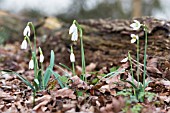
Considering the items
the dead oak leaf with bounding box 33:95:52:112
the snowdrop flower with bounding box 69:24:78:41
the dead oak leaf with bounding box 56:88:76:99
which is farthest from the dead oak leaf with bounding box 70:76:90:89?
→ the snowdrop flower with bounding box 69:24:78:41

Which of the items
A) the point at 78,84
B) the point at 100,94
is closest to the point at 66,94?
the point at 78,84

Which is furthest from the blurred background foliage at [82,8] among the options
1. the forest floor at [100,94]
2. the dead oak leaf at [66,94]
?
the dead oak leaf at [66,94]

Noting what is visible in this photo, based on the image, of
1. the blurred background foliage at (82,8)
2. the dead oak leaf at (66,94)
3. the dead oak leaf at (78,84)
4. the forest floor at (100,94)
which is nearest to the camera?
the forest floor at (100,94)

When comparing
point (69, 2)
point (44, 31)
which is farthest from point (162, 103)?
point (69, 2)

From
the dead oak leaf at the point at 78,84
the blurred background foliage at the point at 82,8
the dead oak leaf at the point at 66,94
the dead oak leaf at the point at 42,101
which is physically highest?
the blurred background foliage at the point at 82,8

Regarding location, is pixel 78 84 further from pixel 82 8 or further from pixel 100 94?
pixel 82 8

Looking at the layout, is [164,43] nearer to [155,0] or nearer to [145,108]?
[145,108]

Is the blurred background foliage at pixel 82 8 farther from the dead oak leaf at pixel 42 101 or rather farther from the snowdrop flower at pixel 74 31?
the dead oak leaf at pixel 42 101

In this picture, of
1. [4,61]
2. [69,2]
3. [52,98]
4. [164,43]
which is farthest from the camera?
[69,2]

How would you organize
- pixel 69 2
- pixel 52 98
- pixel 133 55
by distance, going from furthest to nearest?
pixel 69 2, pixel 133 55, pixel 52 98

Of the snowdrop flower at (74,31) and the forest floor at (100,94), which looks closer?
the forest floor at (100,94)

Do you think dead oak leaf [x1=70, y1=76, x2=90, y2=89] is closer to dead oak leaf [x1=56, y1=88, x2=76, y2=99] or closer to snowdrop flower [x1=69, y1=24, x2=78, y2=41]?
dead oak leaf [x1=56, y1=88, x2=76, y2=99]
